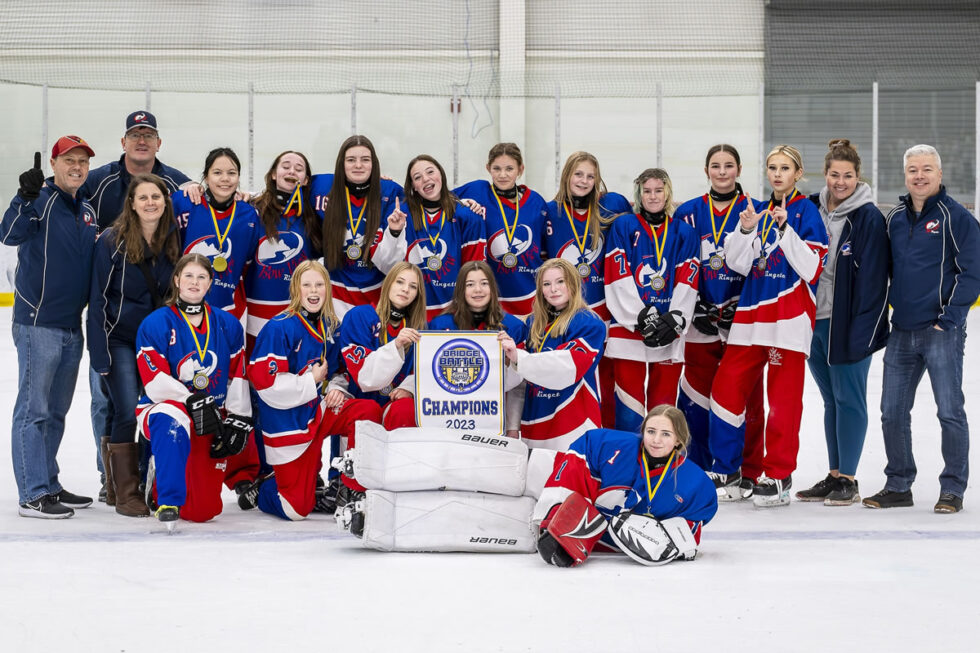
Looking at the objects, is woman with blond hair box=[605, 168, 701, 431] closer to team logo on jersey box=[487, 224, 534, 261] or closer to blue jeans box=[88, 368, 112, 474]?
team logo on jersey box=[487, 224, 534, 261]

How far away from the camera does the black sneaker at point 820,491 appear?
439 centimetres

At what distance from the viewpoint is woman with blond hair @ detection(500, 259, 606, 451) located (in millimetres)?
3873

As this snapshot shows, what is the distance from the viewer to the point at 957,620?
2.71 metres

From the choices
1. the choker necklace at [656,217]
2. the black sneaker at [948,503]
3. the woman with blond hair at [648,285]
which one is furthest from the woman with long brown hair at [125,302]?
the black sneaker at [948,503]

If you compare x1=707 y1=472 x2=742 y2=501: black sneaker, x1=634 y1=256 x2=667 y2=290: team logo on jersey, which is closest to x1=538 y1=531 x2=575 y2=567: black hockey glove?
x1=707 y1=472 x2=742 y2=501: black sneaker

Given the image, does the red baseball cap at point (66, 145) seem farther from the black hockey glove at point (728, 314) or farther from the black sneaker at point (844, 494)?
the black sneaker at point (844, 494)

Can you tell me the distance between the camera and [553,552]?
126 inches

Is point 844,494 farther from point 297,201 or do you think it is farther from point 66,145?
point 66,145

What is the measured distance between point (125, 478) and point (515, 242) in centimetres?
177

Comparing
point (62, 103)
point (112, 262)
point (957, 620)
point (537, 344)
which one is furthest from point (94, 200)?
point (62, 103)

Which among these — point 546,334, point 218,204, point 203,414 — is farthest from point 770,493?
point 218,204

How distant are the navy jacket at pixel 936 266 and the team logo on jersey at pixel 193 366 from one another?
2.54 metres

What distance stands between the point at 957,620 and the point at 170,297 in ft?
9.12

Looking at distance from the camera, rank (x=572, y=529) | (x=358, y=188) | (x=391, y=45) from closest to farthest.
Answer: (x=572, y=529) < (x=358, y=188) < (x=391, y=45)
